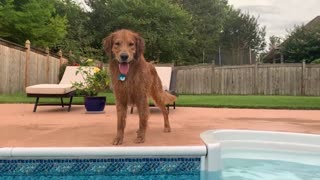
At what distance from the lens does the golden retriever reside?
13.0ft

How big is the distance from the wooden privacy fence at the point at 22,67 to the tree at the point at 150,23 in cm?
863

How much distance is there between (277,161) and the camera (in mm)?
4156

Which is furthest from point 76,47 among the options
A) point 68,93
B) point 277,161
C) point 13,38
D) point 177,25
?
point 277,161

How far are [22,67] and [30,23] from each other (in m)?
4.62

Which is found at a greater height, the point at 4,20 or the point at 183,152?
the point at 4,20

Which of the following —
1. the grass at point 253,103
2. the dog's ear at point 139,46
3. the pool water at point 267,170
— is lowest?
the pool water at point 267,170

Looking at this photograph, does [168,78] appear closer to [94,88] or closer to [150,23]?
[94,88]

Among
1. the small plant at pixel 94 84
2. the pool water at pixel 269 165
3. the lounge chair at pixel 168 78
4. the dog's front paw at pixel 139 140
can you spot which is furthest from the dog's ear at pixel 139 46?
the lounge chair at pixel 168 78

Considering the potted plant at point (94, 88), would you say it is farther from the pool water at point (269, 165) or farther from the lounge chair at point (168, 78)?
the pool water at point (269, 165)

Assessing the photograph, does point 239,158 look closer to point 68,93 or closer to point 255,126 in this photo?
point 255,126

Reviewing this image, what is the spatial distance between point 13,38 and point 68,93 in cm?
1204

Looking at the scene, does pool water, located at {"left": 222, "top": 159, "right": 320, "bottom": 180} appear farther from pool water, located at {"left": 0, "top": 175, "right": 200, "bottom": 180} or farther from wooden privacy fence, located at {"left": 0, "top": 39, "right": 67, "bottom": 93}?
wooden privacy fence, located at {"left": 0, "top": 39, "right": 67, "bottom": 93}

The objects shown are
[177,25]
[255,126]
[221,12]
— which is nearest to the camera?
[255,126]

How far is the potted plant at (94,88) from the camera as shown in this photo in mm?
7504
